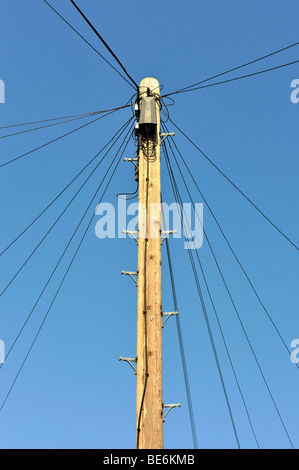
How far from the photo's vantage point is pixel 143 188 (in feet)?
25.5

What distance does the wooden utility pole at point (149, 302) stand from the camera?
20.6 ft

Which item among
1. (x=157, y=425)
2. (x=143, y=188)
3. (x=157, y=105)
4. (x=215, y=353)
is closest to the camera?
(x=157, y=425)

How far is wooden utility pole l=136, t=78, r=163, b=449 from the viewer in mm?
6277

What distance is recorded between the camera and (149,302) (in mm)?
6945

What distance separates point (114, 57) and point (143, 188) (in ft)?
8.55

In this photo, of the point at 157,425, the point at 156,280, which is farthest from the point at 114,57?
the point at 157,425

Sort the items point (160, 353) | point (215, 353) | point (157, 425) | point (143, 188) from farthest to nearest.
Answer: point (215, 353) → point (143, 188) → point (160, 353) → point (157, 425)
